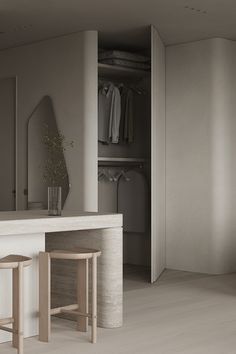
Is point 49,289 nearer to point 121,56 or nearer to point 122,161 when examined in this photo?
point 122,161

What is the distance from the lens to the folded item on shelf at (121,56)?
23.7 feet

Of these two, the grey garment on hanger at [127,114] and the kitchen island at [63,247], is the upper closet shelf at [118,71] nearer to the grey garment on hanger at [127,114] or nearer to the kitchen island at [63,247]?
the grey garment on hanger at [127,114]

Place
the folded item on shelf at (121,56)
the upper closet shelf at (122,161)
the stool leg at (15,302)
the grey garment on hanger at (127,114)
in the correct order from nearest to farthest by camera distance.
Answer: the stool leg at (15,302) → the folded item on shelf at (121,56) → the upper closet shelf at (122,161) → the grey garment on hanger at (127,114)

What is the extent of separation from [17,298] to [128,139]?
13.4ft

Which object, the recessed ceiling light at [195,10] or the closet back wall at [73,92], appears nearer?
the recessed ceiling light at [195,10]

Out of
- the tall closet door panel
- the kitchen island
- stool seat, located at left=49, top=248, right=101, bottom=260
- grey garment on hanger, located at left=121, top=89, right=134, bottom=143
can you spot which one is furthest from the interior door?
stool seat, located at left=49, top=248, right=101, bottom=260

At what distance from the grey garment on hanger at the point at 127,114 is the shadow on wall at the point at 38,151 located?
0.94 meters

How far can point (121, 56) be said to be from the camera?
7.29 m

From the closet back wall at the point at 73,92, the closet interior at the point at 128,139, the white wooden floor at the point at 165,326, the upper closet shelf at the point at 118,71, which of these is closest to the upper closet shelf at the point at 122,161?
the closet interior at the point at 128,139

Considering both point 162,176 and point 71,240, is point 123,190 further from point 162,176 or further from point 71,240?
point 71,240

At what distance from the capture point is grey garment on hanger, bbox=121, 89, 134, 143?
778 cm

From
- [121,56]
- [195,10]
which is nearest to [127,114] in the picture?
[121,56]

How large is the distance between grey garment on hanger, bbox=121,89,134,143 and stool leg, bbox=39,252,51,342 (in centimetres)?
362

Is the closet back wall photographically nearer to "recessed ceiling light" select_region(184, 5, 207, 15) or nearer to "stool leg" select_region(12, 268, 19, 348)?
"recessed ceiling light" select_region(184, 5, 207, 15)
